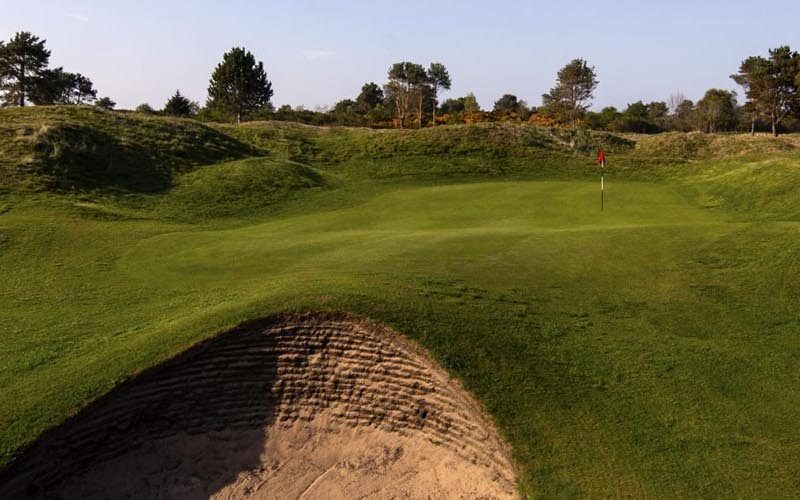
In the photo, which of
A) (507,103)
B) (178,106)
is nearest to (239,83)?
(178,106)

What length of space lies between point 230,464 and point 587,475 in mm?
6351

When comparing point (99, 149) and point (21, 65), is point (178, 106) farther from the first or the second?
point (99, 149)

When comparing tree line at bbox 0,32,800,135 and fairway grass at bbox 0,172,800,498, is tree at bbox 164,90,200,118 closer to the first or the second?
tree line at bbox 0,32,800,135

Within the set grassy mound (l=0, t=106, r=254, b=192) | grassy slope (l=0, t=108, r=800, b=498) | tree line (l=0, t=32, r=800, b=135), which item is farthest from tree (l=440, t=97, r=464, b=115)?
grassy slope (l=0, t=108, r=800, b=498)

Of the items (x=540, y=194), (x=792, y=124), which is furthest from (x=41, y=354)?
(x=792, y=124)

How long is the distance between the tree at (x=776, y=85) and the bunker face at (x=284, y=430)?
65.9 meters

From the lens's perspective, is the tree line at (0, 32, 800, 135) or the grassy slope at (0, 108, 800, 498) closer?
the grassy slope at (0, 108, 800, 498)

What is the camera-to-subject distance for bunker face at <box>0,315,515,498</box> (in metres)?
10.5

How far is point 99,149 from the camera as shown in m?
34.1

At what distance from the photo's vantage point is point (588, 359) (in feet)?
39.1

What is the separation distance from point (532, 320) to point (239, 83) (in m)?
→ 68.8

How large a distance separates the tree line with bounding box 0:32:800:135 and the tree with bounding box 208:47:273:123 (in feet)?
0.40

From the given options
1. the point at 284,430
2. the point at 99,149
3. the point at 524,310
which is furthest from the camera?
the point at 99,149

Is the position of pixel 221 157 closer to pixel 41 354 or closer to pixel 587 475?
pixel 41 354
